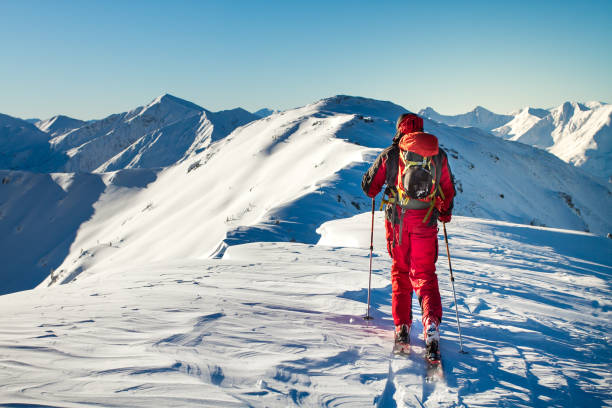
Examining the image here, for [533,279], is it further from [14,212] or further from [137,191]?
[14,212]

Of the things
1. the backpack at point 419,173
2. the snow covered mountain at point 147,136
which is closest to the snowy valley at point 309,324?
the backpack at point 419,173

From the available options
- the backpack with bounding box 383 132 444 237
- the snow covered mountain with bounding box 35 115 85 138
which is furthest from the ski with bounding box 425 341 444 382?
the snow covered mountain with bounding box 35 115 85 138

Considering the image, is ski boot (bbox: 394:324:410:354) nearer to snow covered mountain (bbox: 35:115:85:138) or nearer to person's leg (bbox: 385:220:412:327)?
person's leg (bbox: 385:220:412:327)

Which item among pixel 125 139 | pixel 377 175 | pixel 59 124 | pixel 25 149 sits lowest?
pixel 377 175

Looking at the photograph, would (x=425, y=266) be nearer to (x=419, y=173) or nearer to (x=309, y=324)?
(x=419, y=173)

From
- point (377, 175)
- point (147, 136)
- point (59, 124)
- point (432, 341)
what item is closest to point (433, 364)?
point (432, 341)

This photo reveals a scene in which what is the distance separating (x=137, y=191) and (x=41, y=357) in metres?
38.6

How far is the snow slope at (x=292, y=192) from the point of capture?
12695mm

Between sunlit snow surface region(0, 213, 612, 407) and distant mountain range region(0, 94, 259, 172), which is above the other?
distant mountain range region(0, 94, 259, 172)

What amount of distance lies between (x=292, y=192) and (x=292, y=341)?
12576 mm

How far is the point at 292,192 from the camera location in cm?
1551

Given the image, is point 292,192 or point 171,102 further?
point 171,102

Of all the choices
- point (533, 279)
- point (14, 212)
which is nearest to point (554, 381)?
point (533, 279)

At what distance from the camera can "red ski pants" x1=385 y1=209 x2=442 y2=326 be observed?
129 inches
